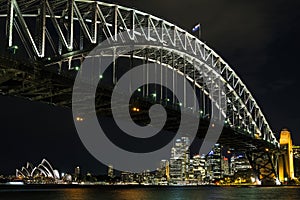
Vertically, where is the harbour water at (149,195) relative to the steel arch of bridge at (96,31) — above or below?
below

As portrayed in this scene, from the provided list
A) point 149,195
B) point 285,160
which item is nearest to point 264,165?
point 285,160

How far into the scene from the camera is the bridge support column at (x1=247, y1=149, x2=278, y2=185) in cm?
9969

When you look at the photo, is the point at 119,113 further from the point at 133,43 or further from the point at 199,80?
the point at 199,80

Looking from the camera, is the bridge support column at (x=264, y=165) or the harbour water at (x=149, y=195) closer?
the harbour water at (x=149, y=195)

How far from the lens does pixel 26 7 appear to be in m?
40.1

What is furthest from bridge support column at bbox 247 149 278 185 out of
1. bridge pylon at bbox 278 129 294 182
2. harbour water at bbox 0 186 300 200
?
harbour water at bbox 0 186 300 200

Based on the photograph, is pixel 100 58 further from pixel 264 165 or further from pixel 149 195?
pixel 264 165

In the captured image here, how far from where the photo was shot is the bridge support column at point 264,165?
327ft

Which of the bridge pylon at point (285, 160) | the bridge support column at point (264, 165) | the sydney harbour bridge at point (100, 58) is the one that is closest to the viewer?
the sydney harbour bridge at point (100, 58)

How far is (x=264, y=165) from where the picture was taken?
103m

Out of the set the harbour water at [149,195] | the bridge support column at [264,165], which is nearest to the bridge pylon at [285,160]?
the bridge support column at [264,165]

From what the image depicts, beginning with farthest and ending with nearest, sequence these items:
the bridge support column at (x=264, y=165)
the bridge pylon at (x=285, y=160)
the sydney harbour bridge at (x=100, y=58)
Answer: the bridge pylon at (x=285, y=160) < the bridge support column at (x=264, y=165) < the sydney harbour bridge at (x=100, y=58)

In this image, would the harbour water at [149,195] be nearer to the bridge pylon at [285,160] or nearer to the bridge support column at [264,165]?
the bridge support column at [264,165]

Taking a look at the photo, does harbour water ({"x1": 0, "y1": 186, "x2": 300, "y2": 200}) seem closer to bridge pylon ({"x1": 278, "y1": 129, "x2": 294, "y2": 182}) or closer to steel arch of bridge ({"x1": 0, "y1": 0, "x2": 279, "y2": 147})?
steel arch of bridge ({"x1": 0, "y1": 0, "x2": 279, "y2": 147})
